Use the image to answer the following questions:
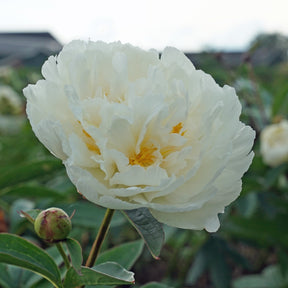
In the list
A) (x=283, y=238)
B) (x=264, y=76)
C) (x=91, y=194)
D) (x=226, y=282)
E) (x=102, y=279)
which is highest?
(x=91, y=194)

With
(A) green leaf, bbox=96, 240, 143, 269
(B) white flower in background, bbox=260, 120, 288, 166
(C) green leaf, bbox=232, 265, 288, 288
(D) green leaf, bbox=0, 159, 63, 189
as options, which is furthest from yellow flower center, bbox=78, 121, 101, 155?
(C) green leaf, bbox=232, 265, 288, 288

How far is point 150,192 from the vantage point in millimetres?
436

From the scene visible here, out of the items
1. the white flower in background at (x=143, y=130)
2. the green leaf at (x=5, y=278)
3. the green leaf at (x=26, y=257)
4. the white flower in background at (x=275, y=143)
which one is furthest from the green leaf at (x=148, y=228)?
the white flower in background at (x=275, y=143)

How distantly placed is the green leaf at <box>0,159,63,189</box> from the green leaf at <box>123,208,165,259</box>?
409 mm

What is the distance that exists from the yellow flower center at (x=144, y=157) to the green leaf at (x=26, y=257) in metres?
0.16

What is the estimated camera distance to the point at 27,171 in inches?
33.2

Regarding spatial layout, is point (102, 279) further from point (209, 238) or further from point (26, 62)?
point (26, 62)

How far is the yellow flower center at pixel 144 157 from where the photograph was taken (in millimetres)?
470

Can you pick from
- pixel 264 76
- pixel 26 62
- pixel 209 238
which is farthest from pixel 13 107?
pixel 264 76

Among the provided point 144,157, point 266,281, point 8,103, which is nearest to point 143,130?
point 144,157

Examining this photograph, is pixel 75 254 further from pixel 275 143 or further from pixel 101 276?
pixel 275 143

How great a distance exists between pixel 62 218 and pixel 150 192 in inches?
3.8

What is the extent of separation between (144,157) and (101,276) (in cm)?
13

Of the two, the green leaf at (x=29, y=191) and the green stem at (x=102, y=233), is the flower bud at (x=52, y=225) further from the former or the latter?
the green leaf at (x=29, y=191)
